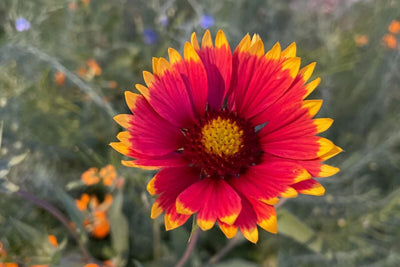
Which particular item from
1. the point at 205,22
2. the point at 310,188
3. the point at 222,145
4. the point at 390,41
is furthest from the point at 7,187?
the point at 390,41

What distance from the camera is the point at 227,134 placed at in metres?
0.74

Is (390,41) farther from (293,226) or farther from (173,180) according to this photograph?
(173,180)

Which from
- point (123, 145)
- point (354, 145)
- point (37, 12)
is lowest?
point (354, 145)

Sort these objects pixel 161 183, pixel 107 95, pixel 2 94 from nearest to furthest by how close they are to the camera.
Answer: pixel 161 183, pixel 2 94, pixel 107 95

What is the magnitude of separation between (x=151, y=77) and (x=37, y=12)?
0.96 meters

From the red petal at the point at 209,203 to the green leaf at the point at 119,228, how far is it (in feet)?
1.22

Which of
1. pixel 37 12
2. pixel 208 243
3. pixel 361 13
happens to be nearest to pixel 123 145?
pixel 208 243

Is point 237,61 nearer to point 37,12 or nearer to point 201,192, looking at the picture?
point 201,192

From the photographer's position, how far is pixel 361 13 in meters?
1.83

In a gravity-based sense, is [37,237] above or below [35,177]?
below

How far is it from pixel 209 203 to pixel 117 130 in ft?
1.30

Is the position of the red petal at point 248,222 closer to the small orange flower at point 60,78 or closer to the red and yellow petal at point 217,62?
the red and yellow petal at point 217,62

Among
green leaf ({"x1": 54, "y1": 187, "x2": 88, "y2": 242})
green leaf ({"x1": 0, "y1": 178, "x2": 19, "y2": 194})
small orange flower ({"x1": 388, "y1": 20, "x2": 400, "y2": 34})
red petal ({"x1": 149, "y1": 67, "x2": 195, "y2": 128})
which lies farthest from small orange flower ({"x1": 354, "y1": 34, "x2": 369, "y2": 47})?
green leaf ({"x1": 0, "y1": 178, "x2": 19, "y2": 194})

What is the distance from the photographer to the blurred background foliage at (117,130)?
96 centimetres
